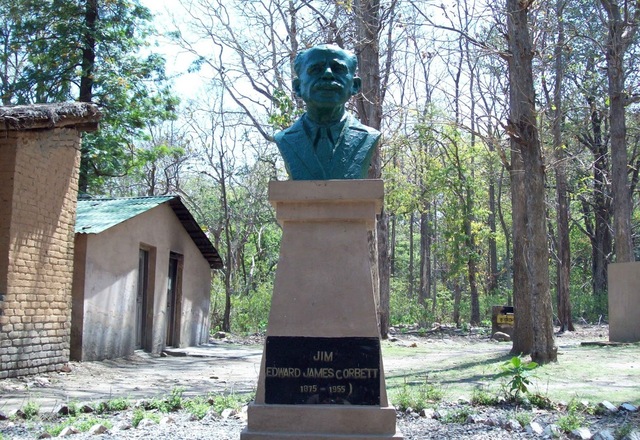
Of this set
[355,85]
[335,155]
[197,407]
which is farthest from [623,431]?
[197,407]

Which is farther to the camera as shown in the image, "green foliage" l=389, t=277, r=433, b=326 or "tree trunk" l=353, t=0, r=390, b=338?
"green foliage" l=389, t=277, r=433, b=326

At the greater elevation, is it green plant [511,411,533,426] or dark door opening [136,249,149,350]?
dark door opening [136,249,149,350]

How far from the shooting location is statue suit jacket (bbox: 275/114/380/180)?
4.86 meters

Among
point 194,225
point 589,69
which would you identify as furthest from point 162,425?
point 589,69

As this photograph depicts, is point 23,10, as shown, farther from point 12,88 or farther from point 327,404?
point 327,404

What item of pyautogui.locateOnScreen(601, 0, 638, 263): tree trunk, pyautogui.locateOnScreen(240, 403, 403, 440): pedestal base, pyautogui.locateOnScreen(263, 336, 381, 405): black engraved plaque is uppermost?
pyautogui.locateOnScreen(601, 0, 638, 263): tree trunk

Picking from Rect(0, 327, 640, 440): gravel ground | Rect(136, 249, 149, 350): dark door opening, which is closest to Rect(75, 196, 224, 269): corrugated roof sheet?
Rect(136, 249, 149, 350): dark door opening

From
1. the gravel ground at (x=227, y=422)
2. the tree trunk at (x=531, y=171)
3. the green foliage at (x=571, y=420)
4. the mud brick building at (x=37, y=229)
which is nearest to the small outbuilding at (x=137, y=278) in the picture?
the mud brick building at (x=37, y=229)

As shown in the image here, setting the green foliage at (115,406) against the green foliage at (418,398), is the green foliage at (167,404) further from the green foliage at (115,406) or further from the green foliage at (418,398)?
the green foliage at (418,398)

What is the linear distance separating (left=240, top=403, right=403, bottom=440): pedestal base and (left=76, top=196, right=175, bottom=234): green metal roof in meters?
8.07

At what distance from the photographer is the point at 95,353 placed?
1195cm

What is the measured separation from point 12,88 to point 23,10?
2.07 meters

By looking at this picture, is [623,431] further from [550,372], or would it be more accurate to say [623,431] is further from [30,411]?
[30,411]

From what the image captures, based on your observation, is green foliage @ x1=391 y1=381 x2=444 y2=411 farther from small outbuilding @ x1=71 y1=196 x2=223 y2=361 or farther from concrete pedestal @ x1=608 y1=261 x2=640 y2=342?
concrete pedestal @ x1=608 y1=261 x2=640 y2=342
